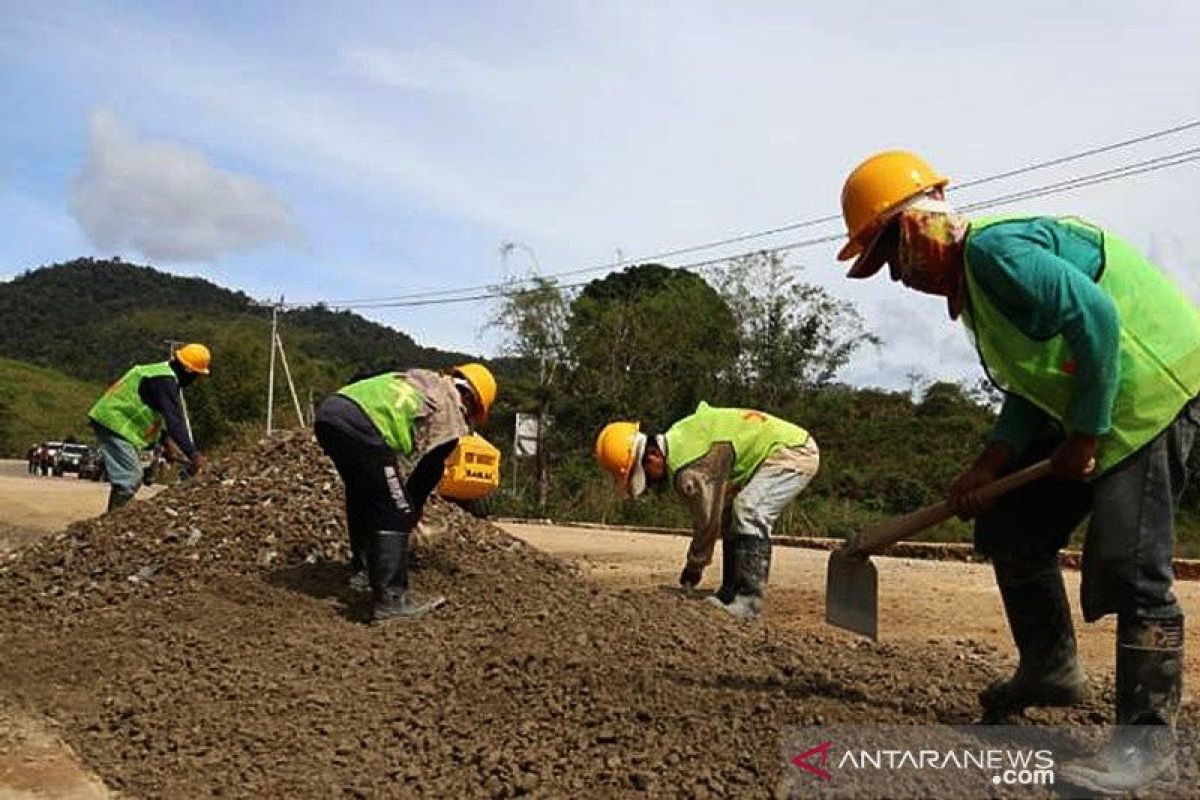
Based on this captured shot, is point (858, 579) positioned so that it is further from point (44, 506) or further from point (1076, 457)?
point (44, 506)

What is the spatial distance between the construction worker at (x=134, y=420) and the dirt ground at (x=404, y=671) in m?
1.06

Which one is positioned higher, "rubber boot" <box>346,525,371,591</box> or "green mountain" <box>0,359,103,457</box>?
"green mountain" <box>0,359,103,457</box>

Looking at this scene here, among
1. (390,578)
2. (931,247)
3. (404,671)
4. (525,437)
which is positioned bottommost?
(404,671)

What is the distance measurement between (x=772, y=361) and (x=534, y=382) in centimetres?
586

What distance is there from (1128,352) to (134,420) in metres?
7.21

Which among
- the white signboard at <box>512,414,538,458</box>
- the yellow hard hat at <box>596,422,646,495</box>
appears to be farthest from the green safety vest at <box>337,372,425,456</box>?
the white signboard at <box>512,414,538,458</box>

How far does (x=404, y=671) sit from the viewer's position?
4676mm

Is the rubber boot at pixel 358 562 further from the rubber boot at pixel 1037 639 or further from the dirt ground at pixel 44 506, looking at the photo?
the dirt ground at pixel 44 506

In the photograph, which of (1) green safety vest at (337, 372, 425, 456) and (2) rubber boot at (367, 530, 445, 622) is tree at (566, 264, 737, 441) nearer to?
(1) green safety vest at (337, 372, 425, 456)

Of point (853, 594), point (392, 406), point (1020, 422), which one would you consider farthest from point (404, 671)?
point (1020, 422)

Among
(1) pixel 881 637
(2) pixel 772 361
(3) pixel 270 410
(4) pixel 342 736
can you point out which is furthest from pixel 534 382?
(4) pixel 342 736

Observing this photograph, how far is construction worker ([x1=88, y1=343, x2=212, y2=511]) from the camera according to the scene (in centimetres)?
858

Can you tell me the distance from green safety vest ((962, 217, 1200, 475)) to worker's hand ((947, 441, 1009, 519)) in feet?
1.02

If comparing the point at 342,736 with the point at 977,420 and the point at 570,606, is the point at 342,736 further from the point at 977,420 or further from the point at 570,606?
the point at 977,420
